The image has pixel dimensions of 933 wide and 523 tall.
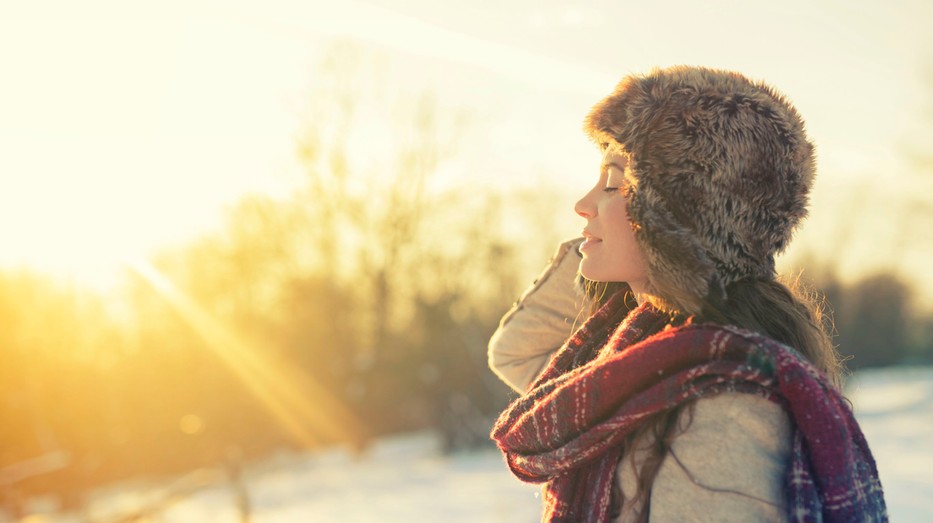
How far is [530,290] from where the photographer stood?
87.1 inches

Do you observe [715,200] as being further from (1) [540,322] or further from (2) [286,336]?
(2) [286,336]

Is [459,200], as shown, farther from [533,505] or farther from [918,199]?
[533,505]

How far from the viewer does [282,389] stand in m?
14.9

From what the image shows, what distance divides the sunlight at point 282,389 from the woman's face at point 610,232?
528 inches

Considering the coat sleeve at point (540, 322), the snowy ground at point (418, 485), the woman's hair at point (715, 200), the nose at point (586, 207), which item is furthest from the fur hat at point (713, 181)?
the snowy ground at point (418, 485)

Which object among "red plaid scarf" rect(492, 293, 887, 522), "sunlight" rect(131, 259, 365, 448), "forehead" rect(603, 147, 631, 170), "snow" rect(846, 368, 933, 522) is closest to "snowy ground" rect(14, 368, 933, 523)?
"snow" rect(846, 368, 933, 522)

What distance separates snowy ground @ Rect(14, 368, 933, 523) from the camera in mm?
8180

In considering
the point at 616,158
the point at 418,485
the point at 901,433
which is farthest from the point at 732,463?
the point at 901,433

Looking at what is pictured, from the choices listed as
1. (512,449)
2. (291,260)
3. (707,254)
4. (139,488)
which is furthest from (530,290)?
(291,260)

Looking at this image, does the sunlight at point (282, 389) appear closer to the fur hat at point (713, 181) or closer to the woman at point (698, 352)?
the woman at point (698, 352)

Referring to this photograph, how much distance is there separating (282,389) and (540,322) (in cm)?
1339

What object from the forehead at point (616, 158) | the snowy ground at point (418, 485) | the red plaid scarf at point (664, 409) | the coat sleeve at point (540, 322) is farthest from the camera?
the snowy ground at point (418, 485)

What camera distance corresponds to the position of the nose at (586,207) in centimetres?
174

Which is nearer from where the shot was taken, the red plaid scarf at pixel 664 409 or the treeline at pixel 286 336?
the red plaid scarf at pixel 664 409
